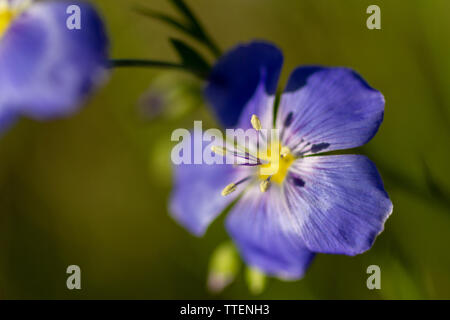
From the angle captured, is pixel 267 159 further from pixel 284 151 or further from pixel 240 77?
pixel 240 77

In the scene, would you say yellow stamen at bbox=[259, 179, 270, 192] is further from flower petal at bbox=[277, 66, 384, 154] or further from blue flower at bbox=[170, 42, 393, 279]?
flower petal at bbox=[277, 66, 384, 154]

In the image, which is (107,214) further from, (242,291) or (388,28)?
(388,28)

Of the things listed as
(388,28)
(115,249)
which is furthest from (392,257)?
(115,249)

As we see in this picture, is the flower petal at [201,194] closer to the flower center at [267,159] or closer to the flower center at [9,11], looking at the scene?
the flower center at [267,159]

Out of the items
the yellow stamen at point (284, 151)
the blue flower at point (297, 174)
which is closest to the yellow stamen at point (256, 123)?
the blue flower at point (297, 174)

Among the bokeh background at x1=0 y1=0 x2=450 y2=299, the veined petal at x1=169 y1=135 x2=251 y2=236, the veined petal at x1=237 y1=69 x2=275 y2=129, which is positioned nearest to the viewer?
the veined petal at x1=237 y1=69 x2=275 y2=129

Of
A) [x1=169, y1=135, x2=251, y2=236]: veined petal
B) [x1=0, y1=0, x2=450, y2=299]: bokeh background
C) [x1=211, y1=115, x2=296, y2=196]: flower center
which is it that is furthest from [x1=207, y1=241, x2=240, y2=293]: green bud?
[x1=0, y1=0, x2=450, y2=299]: bokeh background
